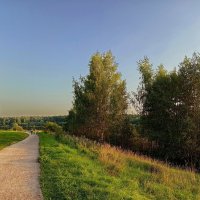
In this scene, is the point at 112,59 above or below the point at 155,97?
above

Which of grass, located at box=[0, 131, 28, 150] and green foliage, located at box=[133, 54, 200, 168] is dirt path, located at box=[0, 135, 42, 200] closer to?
grass, located at box=[0, 131, 28, 150]

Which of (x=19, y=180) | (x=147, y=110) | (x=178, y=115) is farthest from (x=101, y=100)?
(x=19, y=180)

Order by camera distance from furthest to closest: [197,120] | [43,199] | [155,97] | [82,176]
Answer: [155,97]
[197,120]
[82,176]
[43,199]

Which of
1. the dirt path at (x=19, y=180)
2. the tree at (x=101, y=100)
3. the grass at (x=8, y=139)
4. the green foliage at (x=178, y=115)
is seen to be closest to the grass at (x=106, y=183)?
the dirt path at (x=19, y=180)

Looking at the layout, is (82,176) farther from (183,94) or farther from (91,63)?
(91,63)

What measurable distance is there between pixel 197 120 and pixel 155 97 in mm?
4772

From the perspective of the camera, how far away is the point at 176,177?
15859mm

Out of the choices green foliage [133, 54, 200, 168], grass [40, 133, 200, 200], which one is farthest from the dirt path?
green foliage [133, 54, 200, 168]

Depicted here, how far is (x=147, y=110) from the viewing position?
116 feet

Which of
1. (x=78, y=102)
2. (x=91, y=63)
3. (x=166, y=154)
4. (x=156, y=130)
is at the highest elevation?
(x=91, y=63)

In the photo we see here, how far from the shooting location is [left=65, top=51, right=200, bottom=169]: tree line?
29.3 metres

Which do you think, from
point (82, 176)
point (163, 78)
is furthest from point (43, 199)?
point (163, 78)

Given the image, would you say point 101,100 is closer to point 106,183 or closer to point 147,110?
point 147,110

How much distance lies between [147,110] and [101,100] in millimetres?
5967
